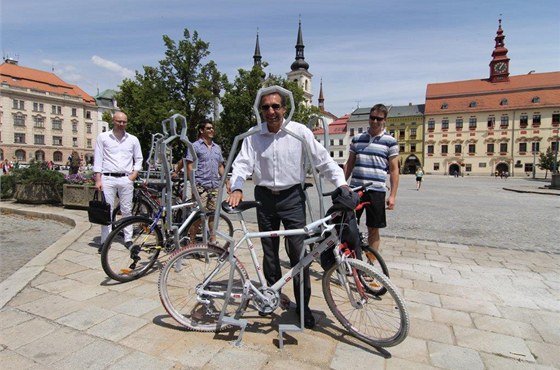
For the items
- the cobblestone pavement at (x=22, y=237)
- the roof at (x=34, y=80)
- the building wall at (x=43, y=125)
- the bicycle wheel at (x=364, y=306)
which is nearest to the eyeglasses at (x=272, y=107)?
the bicycle wheel at (x=364, y=306)

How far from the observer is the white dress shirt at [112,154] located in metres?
4.74

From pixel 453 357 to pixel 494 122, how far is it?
71649mm

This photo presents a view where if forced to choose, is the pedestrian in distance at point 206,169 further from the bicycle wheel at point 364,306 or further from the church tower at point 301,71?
the church tower at point 301,71

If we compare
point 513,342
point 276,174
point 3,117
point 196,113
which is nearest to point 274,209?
point 276,174

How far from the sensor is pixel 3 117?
212 ft

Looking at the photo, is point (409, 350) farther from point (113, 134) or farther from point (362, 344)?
point (113, 134)

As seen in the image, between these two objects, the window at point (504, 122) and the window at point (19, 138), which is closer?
the window at point (504, 122)

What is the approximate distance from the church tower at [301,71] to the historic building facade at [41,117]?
153ft

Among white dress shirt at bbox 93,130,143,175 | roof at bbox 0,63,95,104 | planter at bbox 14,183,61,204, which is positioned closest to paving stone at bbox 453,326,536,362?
white dress shirt at bbox 93,130,143,175

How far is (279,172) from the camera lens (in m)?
2.79

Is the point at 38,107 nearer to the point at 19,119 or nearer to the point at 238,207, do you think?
the point at 19,119

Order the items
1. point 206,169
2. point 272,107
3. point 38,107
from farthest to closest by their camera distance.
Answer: point 38,107
point 206,169
point 272,107

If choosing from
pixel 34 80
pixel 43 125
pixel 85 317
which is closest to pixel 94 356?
pixel 85 317

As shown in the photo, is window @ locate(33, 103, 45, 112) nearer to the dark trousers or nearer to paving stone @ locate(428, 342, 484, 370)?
the dark trousers
